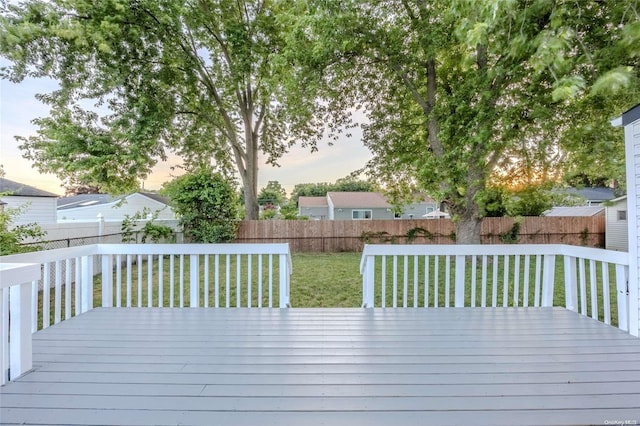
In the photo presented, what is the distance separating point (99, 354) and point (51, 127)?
8.52m

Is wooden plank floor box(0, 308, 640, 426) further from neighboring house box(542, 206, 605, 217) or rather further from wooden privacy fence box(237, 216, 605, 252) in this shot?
neighboring house box(542, 206, 605, 217)

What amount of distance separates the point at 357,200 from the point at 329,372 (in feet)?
75.9

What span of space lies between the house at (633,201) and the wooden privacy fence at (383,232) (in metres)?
8.97

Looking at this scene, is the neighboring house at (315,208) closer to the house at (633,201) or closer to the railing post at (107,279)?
the railing post at (107,279)

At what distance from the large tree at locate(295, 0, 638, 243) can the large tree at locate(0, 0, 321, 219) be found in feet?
5.51

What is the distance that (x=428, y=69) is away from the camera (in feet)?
26.1

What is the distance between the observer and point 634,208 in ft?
9.16

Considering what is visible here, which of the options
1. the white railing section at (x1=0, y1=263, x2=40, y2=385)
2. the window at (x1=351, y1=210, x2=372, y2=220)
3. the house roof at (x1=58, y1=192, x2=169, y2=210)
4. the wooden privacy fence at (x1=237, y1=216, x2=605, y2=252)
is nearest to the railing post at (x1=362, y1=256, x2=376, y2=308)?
the white railing section at (x1=0, y1=263, x2=40, y2=385)

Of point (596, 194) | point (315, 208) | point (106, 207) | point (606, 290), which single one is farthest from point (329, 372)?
point (315, 208)

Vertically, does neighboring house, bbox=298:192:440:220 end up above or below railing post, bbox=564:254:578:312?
above

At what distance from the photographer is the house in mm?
2760

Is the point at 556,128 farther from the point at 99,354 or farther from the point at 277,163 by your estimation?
the point at 277,163

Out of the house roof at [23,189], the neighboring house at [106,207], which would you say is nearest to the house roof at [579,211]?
the neighboring house at [106,207]

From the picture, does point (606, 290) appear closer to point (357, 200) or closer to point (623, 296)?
point (623, 296)
